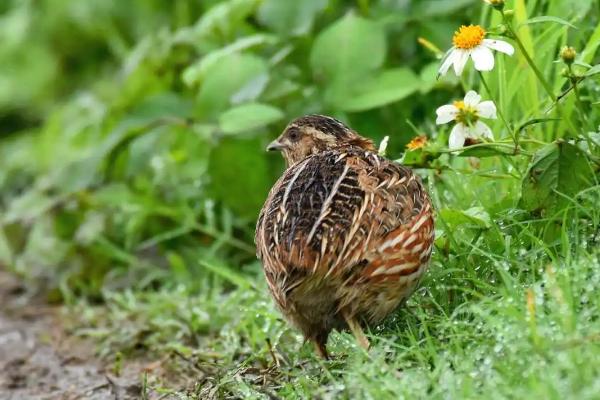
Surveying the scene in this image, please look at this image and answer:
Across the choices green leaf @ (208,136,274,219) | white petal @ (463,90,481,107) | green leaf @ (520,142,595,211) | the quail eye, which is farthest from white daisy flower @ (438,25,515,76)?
green leaf @ (208,136,274,219)

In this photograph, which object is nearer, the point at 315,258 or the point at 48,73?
the point at 315,258

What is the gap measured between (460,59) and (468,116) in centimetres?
22

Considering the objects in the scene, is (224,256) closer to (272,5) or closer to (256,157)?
(256,157)

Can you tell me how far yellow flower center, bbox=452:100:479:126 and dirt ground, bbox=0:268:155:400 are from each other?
1653 mm

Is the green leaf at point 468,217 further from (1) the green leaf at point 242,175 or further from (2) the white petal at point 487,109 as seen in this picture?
(1) the green leaf at point 242,175

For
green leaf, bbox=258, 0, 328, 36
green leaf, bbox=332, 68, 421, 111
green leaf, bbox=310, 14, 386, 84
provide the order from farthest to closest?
green leaf, bbox=258, 0, 328, 36 → green leaf, bbox=310, 14, 386, 84 → green leaf, bbox=332, 68, 421, 111

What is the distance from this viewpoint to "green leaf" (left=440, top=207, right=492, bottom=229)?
439 cm

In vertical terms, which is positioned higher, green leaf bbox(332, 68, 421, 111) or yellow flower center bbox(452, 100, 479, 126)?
yellow flower center bbox(452, 100, 479, 126)

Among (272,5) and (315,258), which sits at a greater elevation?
(272,5)

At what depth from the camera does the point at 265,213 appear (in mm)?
4312

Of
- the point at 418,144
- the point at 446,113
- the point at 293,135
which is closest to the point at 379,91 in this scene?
the point at 293,135

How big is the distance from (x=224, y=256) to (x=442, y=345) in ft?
9.34

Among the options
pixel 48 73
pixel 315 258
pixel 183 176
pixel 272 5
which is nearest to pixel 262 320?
pixel 315 258

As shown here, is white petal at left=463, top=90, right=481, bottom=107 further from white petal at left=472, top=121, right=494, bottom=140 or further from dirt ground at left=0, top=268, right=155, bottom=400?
dirt ground at left=0, top=268, right=155, bottom=400
